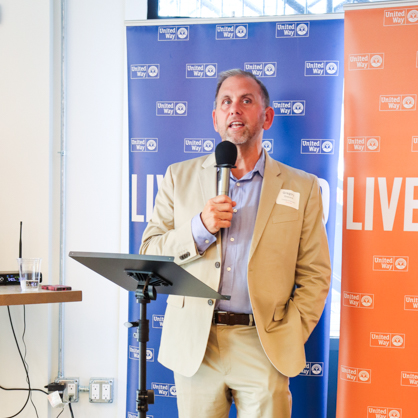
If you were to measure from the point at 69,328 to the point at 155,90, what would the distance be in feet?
5.72

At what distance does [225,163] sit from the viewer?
1.78 metres

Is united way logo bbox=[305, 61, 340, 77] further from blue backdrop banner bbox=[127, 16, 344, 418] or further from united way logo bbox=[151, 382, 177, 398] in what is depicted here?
united way logo bbox=[151, 382, 177, 398]

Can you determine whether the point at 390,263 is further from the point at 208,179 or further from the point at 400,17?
the point at 400,17

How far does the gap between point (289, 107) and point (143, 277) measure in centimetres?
159

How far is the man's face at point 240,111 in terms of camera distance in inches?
83.2

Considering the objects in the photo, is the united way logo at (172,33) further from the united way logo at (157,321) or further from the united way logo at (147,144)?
the united way logo at (157,321)

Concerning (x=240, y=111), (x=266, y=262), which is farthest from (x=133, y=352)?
(x=240, y=111)

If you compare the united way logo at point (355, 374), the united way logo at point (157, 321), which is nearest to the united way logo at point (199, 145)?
the united way logo at point (157, 321)

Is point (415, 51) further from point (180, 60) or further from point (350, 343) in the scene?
point (350, 343)

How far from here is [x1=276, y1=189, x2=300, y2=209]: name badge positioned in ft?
6.64

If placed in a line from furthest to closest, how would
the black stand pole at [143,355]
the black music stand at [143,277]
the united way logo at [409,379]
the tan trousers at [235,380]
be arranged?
1. the united way logo at [409,379]
2. the tan trousers at [235,380]
3. the black stand pole at [143,355]
4. the black music stand at [143,277]

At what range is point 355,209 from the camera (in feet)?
8.09

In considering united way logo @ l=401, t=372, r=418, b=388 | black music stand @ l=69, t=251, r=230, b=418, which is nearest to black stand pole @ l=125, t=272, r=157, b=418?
black music stand @ l=69, t=251, r=230, b=418

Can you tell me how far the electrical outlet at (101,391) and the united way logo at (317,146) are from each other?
2.05 m
